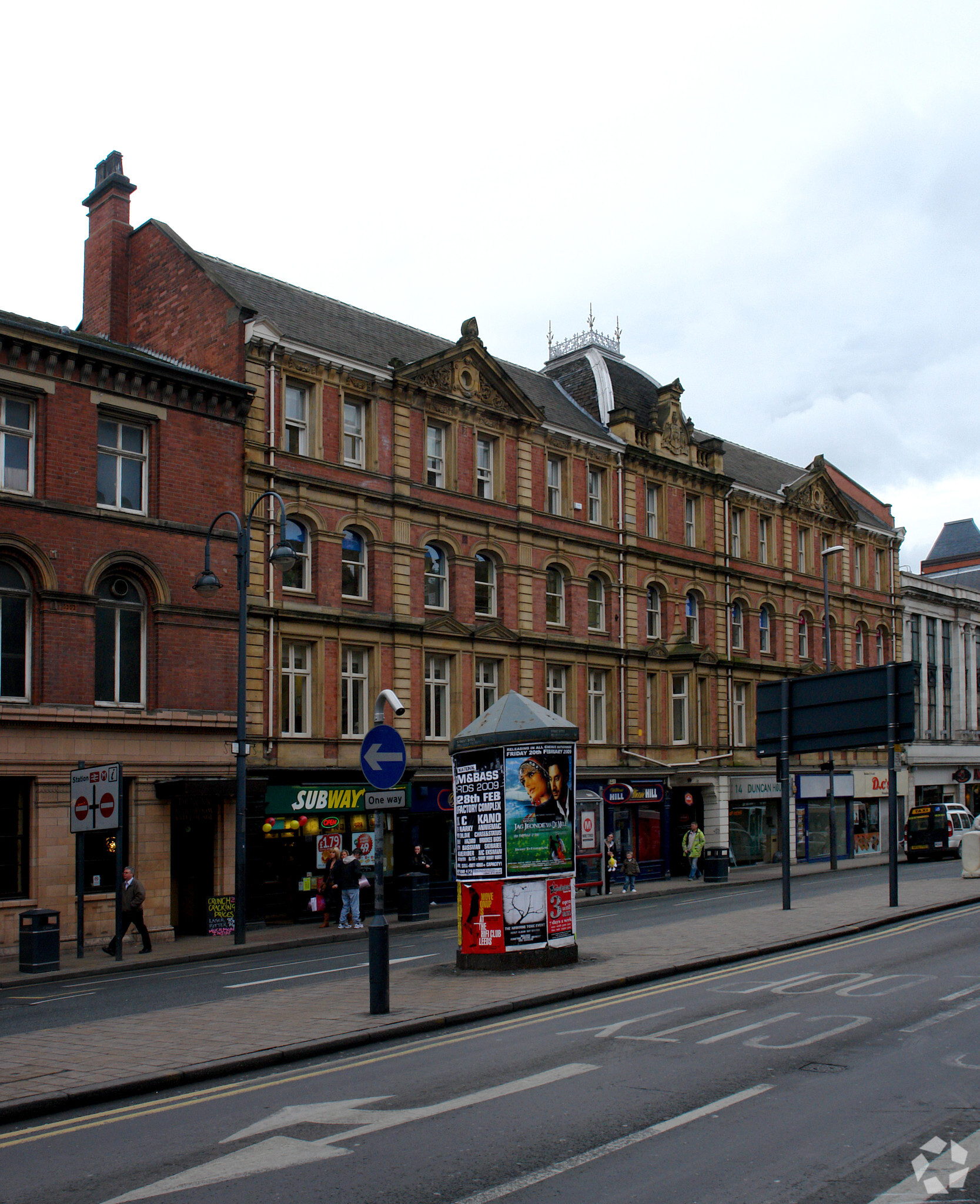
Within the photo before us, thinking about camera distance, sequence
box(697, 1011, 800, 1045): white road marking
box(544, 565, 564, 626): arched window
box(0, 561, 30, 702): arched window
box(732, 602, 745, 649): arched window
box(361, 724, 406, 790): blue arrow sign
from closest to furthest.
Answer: box(697, 1011, 800, 1045): white road marking → box(361, 724, 406, 790): blue arrow sign → box(0, 561, 30, 702): arched window → box(544, 565, 564, 626): arched window → box(732, 602, 745, 649): arched window

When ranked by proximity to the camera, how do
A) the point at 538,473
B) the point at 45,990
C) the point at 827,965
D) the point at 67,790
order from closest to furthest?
the point at 827,965
the point at 45,990
the point at 67,790
the point at 538,473

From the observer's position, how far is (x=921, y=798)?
5938 centimetres

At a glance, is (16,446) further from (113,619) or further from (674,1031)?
(674,1031)

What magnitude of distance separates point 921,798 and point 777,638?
17248mm

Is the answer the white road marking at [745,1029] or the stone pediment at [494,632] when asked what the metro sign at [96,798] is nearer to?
the white road marking at [745,1029]

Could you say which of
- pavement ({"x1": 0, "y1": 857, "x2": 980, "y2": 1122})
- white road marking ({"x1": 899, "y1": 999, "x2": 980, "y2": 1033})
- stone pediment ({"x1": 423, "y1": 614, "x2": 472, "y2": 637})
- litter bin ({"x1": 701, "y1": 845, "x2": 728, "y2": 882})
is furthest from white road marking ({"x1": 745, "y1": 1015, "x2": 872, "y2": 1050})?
litter bin ({"x1": 701, "y1": 845, "x2": 728, "y2": 882})

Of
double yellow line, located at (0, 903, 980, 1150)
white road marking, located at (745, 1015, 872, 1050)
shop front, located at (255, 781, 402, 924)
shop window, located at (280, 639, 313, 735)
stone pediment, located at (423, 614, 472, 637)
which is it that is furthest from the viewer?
stone pediment, located at (423, 614, 472, 637)

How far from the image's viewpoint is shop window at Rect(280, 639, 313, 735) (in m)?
29.7

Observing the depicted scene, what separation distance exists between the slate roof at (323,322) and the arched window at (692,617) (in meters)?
7.41

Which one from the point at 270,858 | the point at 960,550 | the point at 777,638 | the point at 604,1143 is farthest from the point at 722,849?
the point at 960,550

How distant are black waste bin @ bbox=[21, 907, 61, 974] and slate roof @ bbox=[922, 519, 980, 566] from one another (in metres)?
71.4

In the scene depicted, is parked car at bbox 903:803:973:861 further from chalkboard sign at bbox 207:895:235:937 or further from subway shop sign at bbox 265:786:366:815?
chalkboard sign at bbox 207:895:235:937

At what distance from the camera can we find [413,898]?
27875 mm

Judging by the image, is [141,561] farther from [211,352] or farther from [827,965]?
[827,965]
